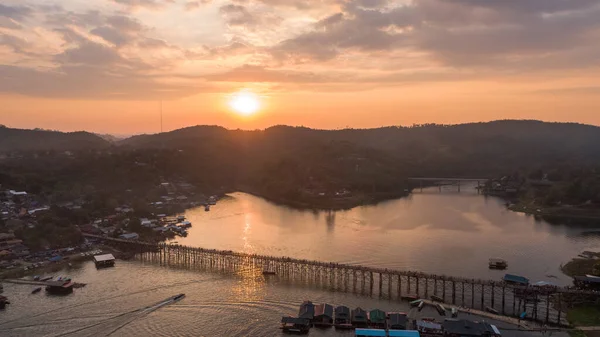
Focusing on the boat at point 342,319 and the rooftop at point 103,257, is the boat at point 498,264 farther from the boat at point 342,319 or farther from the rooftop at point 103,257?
the rooftop at point 103,257

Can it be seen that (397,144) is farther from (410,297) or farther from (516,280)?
(410,297)

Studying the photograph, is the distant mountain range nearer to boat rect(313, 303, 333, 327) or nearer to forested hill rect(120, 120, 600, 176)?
forested hill rect(120, 120, 600, 176)

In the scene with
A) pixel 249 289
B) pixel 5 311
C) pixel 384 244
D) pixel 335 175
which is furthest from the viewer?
pixel 335 175

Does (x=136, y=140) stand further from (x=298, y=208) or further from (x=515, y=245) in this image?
(x=515, y=245)

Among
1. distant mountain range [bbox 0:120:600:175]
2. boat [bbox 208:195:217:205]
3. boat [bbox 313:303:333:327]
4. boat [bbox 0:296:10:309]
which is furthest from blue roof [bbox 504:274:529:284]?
distant mountain range [bbox 0:120:600:175]

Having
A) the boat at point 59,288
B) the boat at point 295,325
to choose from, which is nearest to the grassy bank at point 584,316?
the boat at point 295,325

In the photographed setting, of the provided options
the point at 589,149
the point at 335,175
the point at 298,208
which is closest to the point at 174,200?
the point at 298,208

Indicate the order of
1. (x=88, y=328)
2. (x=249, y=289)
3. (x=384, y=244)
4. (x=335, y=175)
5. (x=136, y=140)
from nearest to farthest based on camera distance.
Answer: (x=88, y=328)
(x=249, y=289)
(x=384, y=244)
(x=335, y=175)
(x=136, y=140)

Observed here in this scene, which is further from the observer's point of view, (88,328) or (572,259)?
(572,259)
